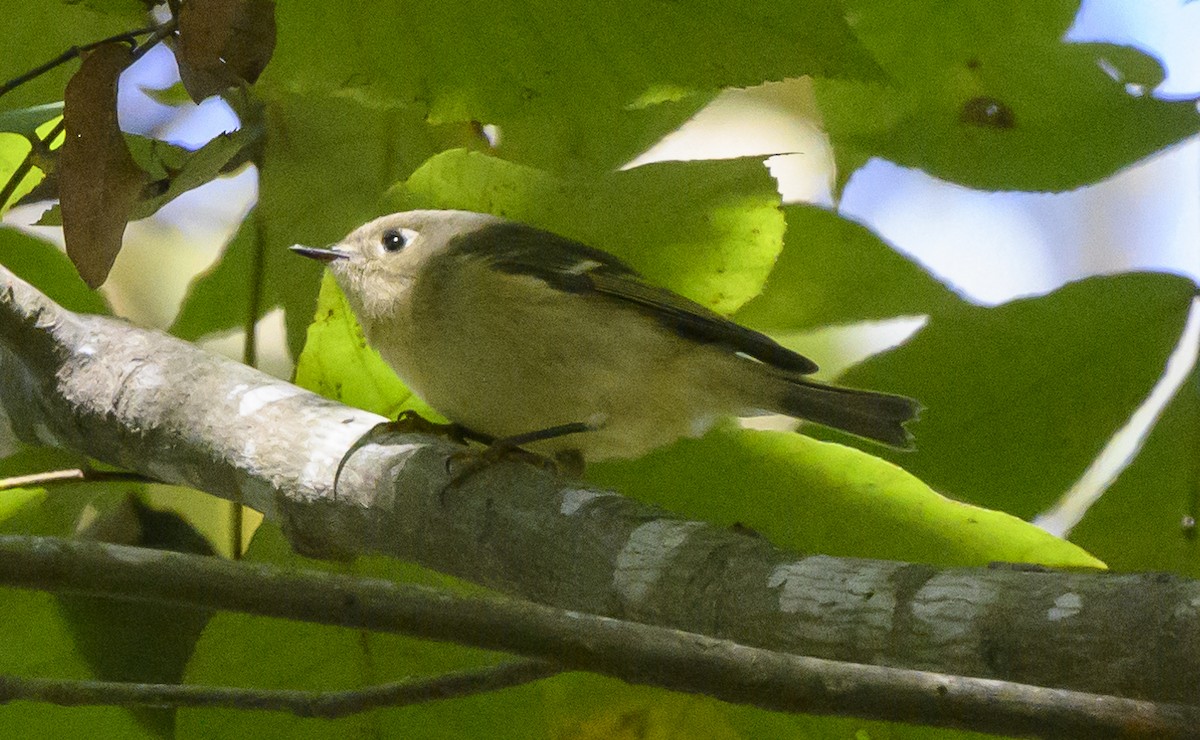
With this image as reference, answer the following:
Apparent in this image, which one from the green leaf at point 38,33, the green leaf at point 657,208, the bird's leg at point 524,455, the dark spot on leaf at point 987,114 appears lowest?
the bird's leg at point 524,455

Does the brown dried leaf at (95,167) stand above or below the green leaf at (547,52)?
below

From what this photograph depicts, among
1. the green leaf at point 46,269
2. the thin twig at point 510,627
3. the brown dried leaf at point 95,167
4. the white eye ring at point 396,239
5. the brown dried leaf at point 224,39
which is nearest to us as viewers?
the thin twig at point 510,627

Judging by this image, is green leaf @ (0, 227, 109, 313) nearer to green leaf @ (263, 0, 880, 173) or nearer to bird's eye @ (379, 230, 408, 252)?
bird's eye @ (379, 230, 408, 252)

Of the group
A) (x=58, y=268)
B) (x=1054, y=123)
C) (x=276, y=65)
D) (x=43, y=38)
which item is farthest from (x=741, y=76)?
(x=58, y=268)

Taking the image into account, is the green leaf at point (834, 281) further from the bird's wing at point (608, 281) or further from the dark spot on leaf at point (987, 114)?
the dark spot on leaf at point (987, 114)

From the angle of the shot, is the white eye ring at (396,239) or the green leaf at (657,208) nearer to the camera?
the green leaf at (657,208)

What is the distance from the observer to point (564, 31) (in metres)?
1.32

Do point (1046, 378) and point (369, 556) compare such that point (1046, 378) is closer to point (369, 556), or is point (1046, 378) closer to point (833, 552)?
point (833, 552)

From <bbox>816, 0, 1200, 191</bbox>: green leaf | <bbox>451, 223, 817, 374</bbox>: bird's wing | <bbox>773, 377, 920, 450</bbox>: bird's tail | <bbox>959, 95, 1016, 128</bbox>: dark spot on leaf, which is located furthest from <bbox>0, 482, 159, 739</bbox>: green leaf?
<bbox>959, 95, 1016, 128</bbox>: dark spot on leaf

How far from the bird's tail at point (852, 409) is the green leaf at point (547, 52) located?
0.47 m

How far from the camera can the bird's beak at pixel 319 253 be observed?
1754mm

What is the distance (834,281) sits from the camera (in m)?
1.72

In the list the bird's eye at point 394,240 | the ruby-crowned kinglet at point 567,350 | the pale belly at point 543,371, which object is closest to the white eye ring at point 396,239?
the bird's eye at point 394,240

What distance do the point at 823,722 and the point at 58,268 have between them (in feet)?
4.35
